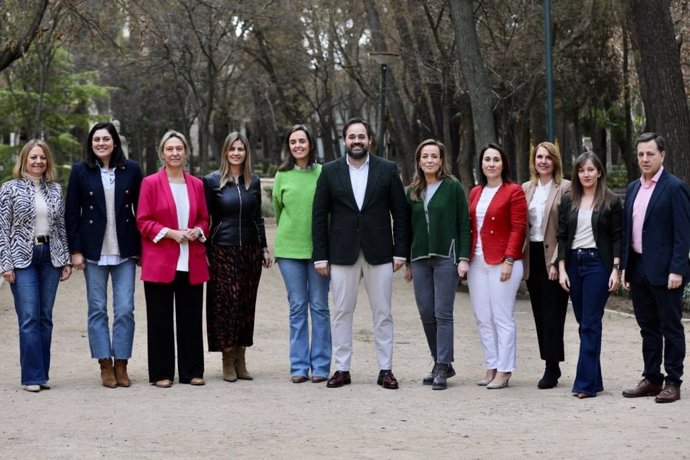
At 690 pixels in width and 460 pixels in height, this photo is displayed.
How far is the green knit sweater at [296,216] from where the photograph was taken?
10227 millimetres

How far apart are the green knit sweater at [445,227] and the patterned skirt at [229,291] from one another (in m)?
1.42

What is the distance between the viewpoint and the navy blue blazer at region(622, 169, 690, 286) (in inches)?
358

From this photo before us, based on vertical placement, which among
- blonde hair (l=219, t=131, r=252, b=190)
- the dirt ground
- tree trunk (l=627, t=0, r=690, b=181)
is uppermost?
tree trunk (l=627, t=0, r=690, b=181)

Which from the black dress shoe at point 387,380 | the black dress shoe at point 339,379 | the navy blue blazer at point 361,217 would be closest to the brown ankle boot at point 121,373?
the black dress shoe at point 339,379

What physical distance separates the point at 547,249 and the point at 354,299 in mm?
1592

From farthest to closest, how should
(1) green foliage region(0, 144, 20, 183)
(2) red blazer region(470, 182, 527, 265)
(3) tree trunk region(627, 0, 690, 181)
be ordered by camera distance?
(1) green foliage region(0, 144, 20, 183) → (3) tree trunk region(627, 0, 690, 181) → (2) red blazer region(470, 182, 527, 265)

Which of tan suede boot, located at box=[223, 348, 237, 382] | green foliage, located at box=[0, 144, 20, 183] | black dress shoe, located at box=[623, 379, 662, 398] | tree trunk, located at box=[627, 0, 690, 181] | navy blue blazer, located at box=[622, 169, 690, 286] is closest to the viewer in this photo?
navy blue blazer, located at box=[622, 169, 690, 286]

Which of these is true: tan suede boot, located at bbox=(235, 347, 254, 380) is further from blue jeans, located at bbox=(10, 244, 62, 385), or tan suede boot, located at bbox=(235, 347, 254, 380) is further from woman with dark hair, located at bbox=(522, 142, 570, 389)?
woman with dark hair, located at bbox=(522, 142, 570, 389)

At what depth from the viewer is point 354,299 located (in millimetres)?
10227

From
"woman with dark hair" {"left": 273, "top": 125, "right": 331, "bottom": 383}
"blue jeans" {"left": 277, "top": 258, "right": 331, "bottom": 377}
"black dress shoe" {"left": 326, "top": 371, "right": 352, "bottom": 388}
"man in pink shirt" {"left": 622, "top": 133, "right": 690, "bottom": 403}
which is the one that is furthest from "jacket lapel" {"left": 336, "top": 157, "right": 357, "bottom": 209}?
"man in pink shirt" {"left": 622, "top": 133, "right": 690, "bottom": 403}

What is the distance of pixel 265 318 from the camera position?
54.1ft

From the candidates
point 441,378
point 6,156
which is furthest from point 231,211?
point 6,156

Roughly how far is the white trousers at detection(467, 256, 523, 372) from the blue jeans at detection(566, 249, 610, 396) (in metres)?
0.57

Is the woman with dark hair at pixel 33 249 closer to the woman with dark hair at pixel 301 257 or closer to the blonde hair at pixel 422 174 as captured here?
the woman with dark hair at pixel 301 257
